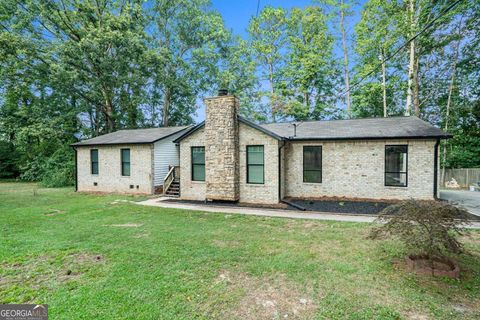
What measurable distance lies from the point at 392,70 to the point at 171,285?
23948 millimetres

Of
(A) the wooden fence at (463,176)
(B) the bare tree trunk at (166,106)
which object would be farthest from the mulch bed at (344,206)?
(B) the bare tree trunk at (166,106)

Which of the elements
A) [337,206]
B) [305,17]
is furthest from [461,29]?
[337,206]

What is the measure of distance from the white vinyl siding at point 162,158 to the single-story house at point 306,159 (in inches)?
110

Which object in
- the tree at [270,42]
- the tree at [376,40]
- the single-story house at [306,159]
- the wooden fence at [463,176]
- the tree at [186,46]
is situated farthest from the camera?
the tree at [186,46]

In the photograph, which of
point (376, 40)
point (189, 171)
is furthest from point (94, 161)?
point (376, 40)

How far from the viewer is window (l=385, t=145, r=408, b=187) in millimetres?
9805

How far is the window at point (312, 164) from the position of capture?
11.0m

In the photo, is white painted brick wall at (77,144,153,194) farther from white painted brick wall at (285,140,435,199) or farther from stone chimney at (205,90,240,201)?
white painted brick wall at (285,140,435,199)

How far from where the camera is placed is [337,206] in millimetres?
9086

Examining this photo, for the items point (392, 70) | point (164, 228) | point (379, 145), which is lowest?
point (164, 228)

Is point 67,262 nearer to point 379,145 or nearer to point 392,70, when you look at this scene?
point 379,145

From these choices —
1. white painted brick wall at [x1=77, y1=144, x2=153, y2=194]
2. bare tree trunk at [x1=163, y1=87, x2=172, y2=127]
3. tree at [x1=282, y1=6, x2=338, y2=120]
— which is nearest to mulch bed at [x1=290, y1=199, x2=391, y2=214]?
white painted brick wall at [x1=77, y1=144, x2=153, y2=194]

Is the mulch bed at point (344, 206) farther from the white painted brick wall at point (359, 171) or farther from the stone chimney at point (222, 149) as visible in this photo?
the stone chimney at point (222, 149)

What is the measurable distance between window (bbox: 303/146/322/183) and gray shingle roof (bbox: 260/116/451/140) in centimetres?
65
